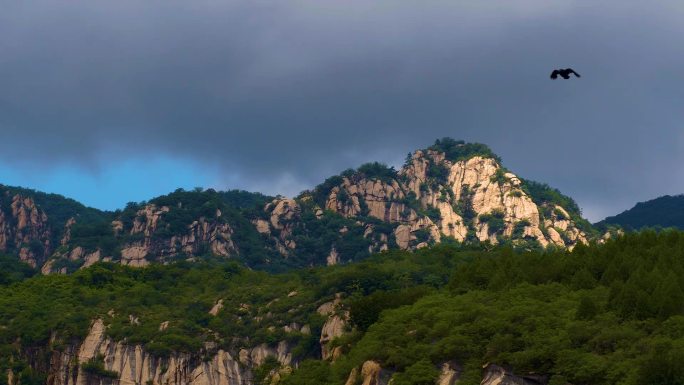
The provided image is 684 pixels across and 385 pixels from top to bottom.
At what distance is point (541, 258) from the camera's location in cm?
17575

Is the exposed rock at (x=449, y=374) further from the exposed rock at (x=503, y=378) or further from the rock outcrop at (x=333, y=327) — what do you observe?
the rock outcrop at (x=333, y=327)

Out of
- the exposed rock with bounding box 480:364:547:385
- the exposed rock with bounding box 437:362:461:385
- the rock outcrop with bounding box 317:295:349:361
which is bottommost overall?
the exposed rock with bounding box 480:364:547:385

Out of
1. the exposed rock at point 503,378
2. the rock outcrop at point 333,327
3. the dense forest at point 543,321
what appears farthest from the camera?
the rock outcrop at point 333,327

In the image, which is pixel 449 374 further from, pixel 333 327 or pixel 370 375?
pixel 333 327

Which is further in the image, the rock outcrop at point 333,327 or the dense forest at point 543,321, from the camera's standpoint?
the rock outcrop at point 333,327

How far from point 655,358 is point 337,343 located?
196 ft

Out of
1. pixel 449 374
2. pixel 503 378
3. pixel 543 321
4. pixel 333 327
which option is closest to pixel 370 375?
pixel 449 374

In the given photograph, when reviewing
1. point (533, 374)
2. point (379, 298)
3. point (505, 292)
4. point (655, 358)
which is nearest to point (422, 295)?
point (379, 298)

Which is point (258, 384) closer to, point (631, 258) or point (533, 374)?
point (631, 258)

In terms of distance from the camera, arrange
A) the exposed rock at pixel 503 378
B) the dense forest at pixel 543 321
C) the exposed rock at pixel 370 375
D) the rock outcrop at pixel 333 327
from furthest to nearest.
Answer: the rock outcrop at pixel 333 327
the exposed rock at pixel 370 375
the exposed rock at pixel 503 378
the dense forest at pixel 543 321

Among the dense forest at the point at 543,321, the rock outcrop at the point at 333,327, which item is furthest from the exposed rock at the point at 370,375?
the rock outcrop at the point at 333,327

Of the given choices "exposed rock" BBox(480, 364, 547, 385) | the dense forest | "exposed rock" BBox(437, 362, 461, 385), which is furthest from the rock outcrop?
"exposed rock" BBox(480, 364, 547, 385)

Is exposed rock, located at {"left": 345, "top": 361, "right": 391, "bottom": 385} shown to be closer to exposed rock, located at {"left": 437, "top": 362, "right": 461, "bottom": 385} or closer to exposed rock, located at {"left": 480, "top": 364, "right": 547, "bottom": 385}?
exposed rock, located at {"left": 437, "top": 362, "right": 461, "bottom": 385}

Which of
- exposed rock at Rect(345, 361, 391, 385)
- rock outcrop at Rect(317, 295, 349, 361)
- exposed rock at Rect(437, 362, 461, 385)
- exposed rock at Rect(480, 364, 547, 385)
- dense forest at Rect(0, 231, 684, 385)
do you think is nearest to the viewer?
dense forest at Rect(0, 231, 684, 385)
